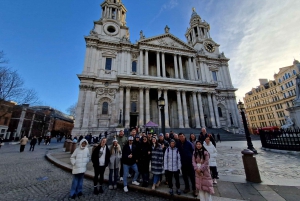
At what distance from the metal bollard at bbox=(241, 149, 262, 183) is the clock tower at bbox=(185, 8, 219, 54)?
33.9 metres

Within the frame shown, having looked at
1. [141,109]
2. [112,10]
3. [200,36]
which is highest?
[112,10]

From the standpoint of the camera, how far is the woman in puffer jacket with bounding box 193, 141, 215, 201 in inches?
112

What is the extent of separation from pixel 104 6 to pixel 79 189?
4178 centimetres

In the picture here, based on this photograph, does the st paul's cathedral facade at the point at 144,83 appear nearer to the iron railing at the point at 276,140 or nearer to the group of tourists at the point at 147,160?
the iron railing at the point at 276,140

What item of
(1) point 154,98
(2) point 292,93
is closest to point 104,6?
(1) point 154,98

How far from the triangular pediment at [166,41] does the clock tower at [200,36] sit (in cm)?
626

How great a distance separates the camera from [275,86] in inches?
1688

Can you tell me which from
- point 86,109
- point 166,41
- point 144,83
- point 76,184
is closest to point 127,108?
point 144,83

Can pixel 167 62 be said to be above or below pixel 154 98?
above

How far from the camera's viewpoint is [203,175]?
2.99 m

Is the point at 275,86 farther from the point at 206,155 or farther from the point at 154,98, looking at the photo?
the point at 206,155

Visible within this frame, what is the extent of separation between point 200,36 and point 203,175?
41.9 metres

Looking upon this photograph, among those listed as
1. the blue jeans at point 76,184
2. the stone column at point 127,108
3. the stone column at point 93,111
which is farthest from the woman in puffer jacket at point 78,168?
the stone column at point 93,111

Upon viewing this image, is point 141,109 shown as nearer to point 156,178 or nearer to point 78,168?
point 156,178
